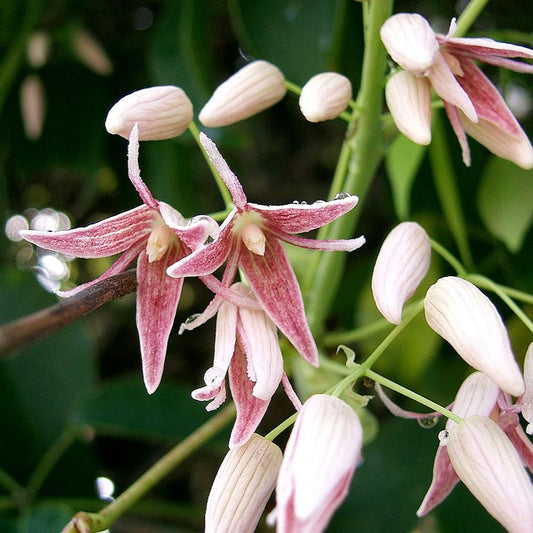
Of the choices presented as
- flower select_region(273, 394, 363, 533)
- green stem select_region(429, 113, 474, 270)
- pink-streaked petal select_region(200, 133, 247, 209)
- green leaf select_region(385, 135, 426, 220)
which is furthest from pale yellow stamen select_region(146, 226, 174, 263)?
green stem select_region(429, 113, 474, 270)

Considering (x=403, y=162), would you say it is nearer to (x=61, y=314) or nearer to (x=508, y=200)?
(x=508, y=200)

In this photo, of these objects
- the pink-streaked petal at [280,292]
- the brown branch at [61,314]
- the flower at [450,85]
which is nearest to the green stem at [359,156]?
the flower at [450,85]

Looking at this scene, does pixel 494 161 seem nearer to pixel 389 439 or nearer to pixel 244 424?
pixel 389 439

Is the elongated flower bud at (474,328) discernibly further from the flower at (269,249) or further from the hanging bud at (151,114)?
the hanging bud at (151,114)

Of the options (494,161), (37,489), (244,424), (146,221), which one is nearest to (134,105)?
(146,221)

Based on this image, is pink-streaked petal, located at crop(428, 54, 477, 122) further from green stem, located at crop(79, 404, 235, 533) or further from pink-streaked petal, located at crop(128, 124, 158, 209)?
green stem, located at crop(79, 404, 235, 533)

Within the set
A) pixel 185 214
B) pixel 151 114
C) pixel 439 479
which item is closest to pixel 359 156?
pixel 151 114
